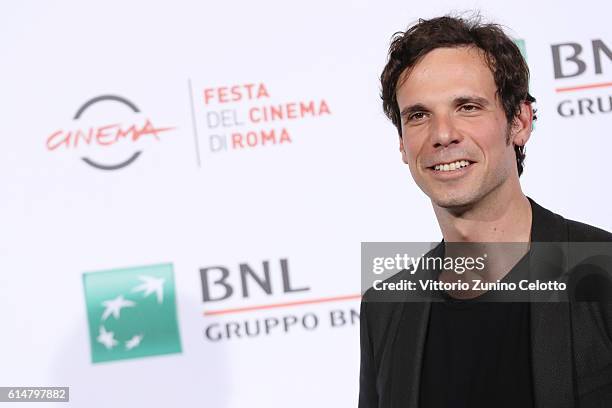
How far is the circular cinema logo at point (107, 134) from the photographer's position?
2508mm

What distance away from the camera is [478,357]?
59.4 inches

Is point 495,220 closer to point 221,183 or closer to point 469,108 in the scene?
point 469,108

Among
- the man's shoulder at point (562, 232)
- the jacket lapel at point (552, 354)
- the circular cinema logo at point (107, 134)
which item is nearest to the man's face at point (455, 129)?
the man's shoulder at point (562, 232)

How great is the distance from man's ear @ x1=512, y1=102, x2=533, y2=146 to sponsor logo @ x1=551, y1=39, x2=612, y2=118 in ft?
2.54

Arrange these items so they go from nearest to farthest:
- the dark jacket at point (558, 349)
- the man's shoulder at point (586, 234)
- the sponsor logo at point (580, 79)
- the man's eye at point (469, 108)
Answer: the dark jacket at point (558, 349), the man's shoulder at point (586, 234), the man's eye at point (469, 108), the sponsor logo at point (580, 79)

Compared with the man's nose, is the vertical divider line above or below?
above

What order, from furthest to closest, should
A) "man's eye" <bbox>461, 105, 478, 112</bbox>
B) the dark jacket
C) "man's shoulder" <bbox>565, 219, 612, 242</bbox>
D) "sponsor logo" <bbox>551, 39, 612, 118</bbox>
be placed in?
1. "sponsor logo" <bbox>551, 39, 612, 118</bbox>
2. "man's eye" <bbox>461, 105, 478, 112</bbox>
3. "man's shoulder" <bbox>565, 219, 612, 242</bbox>
4. the dark jacket

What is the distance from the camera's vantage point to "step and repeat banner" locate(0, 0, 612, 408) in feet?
8.06

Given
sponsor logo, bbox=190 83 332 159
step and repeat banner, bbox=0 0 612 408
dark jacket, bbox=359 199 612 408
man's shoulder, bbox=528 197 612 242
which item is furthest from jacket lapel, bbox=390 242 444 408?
sponsor logo, bbox=190 83 332 159

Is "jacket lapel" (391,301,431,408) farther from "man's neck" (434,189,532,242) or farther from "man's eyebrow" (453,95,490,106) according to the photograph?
"man's eyebrow" (453,95,490,106)

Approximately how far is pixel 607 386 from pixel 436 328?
35cm

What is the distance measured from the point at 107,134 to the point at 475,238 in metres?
1.36

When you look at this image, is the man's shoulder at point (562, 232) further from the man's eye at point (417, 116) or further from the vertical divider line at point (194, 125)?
the vertical divider line at point (194, 125)

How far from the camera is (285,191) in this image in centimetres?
249
